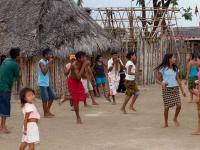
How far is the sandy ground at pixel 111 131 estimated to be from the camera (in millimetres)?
7882

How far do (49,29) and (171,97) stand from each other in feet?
24.3

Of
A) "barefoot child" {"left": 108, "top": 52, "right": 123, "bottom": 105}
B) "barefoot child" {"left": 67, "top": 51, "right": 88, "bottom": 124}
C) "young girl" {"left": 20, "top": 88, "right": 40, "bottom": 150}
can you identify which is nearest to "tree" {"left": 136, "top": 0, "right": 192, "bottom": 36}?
"barefoot child" {"left": 108, "top": 52, "right": 123, "bottom": 105}

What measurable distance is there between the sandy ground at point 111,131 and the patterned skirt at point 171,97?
1.59 feet

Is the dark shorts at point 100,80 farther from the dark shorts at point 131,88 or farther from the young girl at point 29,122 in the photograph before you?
the young girl at point 29,122

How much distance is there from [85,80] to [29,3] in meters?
4.69

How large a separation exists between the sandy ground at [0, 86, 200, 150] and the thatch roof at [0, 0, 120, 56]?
10.7 feet

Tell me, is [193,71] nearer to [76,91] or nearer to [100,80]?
[100,80]

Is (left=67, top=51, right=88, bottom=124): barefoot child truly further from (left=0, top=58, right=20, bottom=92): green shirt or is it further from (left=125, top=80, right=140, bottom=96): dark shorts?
(left=125, top=80, right=140, bottom=96): dark shorts

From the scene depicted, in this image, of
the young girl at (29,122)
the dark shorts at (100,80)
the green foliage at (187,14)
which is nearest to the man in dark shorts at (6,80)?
the young girl at (29,122)

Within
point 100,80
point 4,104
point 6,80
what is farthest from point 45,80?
point 100,80

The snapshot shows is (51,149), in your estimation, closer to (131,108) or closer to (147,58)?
(131,108)

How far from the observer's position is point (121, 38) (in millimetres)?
21516

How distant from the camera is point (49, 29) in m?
16.0

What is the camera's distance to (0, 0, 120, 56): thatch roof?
51.4 feet
